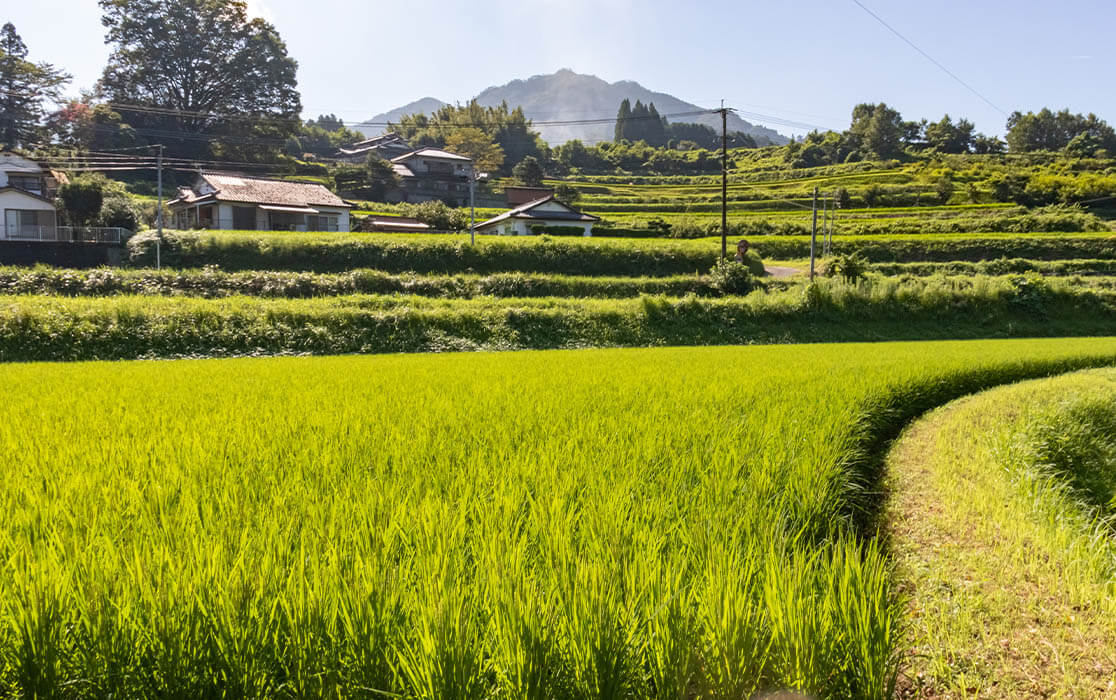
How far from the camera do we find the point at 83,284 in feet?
68.9

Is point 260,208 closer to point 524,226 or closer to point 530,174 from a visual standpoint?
point 524,226

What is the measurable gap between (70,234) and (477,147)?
155ft

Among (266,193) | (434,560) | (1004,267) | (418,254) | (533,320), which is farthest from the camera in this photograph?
(266,193)

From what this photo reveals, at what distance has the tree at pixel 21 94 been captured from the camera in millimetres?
46812

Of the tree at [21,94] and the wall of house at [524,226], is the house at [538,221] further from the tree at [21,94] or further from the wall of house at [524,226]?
the tree at [21,94]

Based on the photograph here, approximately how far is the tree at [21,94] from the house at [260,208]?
20.8 m

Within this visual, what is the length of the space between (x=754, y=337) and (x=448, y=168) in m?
43.1

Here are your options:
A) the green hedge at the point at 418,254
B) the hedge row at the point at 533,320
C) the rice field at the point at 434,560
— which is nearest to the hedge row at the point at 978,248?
the hedge row at the point at 533,320

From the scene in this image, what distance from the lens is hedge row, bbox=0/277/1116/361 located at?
1577 centimetres

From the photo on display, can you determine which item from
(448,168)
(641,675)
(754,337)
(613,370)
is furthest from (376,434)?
(448,168)

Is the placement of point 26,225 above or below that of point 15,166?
below

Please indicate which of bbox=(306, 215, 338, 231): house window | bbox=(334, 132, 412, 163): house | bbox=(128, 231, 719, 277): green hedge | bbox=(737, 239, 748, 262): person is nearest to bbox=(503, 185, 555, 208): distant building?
bbox=(334, 132, 412, 163): house

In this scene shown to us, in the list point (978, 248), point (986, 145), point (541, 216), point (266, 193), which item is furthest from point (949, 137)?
point (266, 193)

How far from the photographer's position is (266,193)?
36.4m
